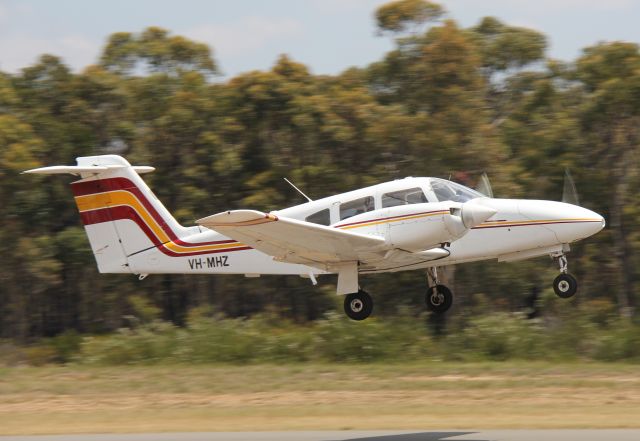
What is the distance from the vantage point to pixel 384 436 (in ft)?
44.4

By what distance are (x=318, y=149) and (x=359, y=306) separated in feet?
35.6

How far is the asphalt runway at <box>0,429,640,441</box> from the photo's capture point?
12.6 m

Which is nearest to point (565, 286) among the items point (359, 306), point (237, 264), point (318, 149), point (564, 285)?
point (564, 285)

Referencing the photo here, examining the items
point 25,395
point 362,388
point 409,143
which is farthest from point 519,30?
point 25,395

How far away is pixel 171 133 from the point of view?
96.9 feet

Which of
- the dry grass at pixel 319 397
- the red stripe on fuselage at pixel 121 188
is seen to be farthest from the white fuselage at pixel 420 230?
the dry grass at pixel 319 397

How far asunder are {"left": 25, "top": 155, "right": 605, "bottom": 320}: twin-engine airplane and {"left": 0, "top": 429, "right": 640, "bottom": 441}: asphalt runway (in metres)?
3.17

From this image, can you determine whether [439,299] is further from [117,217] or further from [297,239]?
[117,217]

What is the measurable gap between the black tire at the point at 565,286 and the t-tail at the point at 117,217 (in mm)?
6674

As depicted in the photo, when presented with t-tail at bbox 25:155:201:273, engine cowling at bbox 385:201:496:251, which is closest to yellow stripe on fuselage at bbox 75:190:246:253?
t-tail at bbox 25:155:201:273

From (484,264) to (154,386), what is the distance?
33.1 ft

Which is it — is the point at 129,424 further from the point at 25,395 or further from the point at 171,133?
the point at 171,133

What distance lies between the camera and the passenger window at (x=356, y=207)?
666 inches

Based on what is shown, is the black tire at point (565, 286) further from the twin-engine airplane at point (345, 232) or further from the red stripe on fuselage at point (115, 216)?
the red stripe on fuselage at point (115, 216)
